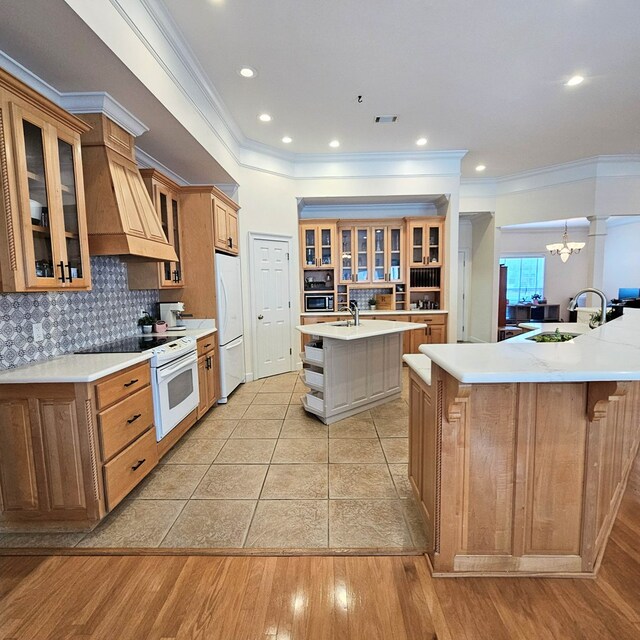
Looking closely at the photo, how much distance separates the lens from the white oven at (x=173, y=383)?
95.6 inches

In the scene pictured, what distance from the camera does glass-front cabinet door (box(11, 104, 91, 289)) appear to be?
5.81 feet

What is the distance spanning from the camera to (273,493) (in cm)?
218

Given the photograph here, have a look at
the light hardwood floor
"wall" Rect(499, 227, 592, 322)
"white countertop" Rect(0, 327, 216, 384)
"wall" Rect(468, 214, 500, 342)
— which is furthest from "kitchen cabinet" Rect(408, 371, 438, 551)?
"wall" Rect(499, 227, 592, 322)

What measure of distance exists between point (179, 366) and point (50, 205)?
4.51 ft

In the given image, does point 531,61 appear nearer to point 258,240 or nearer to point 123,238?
point 258,240

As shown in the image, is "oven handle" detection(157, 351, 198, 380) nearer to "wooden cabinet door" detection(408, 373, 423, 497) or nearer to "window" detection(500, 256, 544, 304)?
"wooden cabinet door" detection(408, 373, 423, 497)

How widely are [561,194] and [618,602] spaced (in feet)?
19.9

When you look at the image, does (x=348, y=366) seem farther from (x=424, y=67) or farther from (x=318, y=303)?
(x=424, y=67)

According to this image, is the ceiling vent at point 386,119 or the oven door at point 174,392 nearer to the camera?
the oven door at point 174,392

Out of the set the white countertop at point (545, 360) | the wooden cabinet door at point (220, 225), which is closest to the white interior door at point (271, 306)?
the wooden cabinet door at point (220, 225)

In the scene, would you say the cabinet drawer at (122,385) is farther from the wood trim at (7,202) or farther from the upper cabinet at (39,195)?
the wood trim at (7,202)

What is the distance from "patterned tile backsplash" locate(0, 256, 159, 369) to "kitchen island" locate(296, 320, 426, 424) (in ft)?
5.42

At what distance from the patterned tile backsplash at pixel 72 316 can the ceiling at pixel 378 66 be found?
1.36 meters

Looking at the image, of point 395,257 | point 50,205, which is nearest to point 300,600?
point 50,205
